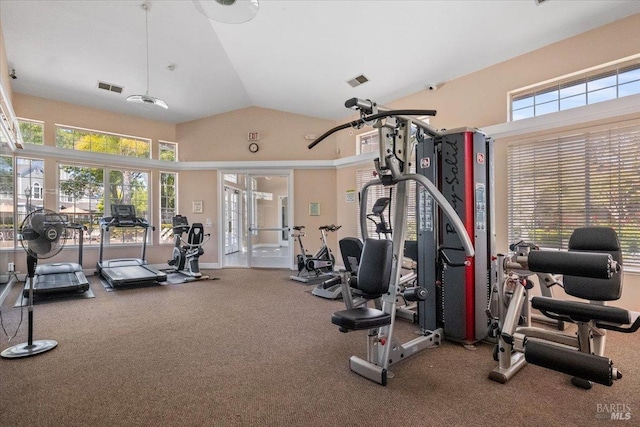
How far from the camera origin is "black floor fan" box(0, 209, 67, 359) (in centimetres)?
279

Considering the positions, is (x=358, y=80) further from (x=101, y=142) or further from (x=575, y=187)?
(x=101, y=142)

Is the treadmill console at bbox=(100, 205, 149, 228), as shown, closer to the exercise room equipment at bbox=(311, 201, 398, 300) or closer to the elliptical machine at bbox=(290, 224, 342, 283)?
the elliptical machine at bbox=(290, 224, 342, 283)

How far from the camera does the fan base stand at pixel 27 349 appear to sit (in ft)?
8.83

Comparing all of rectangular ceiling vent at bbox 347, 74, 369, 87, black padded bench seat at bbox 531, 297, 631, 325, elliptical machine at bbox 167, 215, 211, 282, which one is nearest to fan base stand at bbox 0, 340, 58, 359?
elliptical machine at bbox 167, 215, 211, 282

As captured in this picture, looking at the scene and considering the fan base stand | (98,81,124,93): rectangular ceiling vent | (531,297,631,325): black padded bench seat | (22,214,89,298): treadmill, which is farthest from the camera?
(98,81,124,93): rectangular ceiling vent

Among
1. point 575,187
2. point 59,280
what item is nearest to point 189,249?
point 59,280

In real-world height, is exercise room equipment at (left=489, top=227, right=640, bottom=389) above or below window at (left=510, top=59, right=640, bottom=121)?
below

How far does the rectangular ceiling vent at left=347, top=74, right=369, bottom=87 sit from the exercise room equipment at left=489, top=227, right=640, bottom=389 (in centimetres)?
372

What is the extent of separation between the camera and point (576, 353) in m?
1.57

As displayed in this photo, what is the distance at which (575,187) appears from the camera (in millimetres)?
3807

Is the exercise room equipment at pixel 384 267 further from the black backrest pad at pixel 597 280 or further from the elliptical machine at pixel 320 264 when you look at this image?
the elliptical machine at pixel 320 264

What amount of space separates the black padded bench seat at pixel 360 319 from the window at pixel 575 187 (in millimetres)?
3080

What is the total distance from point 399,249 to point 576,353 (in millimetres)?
1141

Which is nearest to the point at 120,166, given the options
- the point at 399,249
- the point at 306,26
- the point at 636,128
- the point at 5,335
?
the point at 5,335
